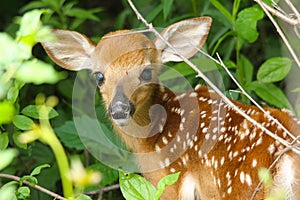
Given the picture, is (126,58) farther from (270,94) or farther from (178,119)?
(270,94)

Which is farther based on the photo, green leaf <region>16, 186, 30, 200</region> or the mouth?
the mouth

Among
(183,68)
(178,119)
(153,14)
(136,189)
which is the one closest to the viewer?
(136,189)

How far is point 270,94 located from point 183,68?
1.43 ft

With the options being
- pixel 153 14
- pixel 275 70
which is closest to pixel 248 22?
pixel 275 70

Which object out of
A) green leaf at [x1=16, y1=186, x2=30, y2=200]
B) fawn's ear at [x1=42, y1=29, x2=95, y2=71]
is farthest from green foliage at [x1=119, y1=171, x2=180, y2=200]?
fawn's ear at [x1=42, y1=29, x2=95, y2=71]

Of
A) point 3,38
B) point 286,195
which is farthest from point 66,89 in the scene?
point 3,38

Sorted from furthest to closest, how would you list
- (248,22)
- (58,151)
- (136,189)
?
(248,22) < (136,189) < (58,151)

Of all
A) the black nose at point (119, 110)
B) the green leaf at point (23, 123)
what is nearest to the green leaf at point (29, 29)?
the green leaf at point (23, 123)

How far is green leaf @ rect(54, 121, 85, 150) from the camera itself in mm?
3668

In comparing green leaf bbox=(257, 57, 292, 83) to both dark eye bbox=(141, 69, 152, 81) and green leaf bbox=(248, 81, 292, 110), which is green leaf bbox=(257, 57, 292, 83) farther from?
dark eye bbox=(141, 69, 152, 81)

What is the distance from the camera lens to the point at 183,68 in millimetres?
3570

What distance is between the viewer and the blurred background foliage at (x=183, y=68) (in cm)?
348

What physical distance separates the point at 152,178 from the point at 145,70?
18.6 inches

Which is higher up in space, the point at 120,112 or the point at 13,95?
the point at 13,95
